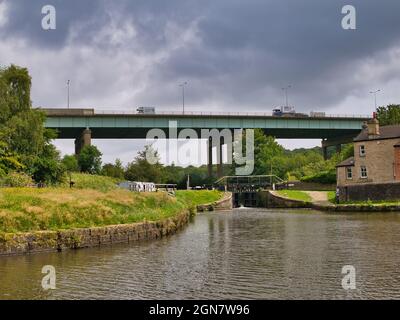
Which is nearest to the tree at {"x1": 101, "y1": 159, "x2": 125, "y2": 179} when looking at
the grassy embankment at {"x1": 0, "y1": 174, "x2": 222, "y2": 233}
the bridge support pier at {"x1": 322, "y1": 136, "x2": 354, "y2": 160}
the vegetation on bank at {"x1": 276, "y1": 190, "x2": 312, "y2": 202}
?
the vegetation on bank at {"x1": 276, "y1": 190, "x2": 312, "y2": 202}

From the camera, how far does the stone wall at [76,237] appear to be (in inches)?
1071

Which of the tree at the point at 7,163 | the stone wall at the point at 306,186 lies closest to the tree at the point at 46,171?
the tree at the point at 7,163

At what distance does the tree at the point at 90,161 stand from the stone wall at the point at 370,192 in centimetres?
4630

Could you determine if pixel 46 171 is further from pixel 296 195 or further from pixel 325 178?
pixel 325 178

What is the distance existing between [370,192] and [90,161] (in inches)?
2043

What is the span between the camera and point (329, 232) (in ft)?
123

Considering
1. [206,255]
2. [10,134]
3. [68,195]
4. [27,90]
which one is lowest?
[206,255]

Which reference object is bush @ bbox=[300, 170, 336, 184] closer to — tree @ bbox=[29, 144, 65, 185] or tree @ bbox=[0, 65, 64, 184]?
tree @ bbox=[0, 65, 64, 184]

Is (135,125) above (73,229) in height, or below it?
above

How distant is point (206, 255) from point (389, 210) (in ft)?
132

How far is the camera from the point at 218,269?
22641 millimetres

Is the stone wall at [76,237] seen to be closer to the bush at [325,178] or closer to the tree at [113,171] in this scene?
the tree at [113,171]
